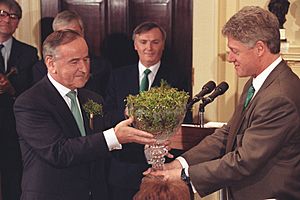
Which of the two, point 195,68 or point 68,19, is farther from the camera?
point 195,68

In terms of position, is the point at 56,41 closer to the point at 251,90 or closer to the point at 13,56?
the point at 251,90

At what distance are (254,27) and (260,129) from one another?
470 mm

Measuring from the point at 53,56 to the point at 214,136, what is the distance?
97 cm

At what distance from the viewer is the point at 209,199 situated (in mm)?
5293

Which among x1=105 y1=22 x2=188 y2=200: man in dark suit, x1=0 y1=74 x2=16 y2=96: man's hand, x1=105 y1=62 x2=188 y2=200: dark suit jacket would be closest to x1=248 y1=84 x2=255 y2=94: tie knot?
x1=105 y1=62 x2=188 y2=200: dark suit jacket

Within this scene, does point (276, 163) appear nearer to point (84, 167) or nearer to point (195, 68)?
point (84, 167)

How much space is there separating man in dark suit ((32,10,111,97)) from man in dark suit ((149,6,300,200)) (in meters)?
1.91

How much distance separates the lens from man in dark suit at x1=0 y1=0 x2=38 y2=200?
16.5 feet

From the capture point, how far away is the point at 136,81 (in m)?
4.75

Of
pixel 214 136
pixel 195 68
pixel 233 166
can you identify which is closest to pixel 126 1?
pixel 195 68

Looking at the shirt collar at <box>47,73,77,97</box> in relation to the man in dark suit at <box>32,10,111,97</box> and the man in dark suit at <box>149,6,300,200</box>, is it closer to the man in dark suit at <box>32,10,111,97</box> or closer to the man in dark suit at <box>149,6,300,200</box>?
the man in dark suit at <box>149,6,300,200</box>

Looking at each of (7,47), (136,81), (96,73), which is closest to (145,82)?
(136,81)

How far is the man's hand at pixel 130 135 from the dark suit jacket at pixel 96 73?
5.50ft

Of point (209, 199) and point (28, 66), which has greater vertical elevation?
point (28, 66)
